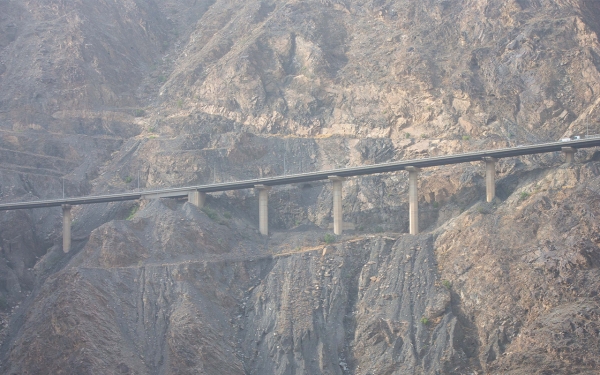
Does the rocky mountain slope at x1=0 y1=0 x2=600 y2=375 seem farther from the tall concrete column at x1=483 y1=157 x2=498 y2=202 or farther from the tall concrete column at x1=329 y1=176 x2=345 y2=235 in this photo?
the tall concrete column at x1=329 y1=176 x2=345 y2=235

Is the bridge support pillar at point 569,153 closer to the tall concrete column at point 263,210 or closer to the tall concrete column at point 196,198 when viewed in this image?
the tall concrete column at point 263,210

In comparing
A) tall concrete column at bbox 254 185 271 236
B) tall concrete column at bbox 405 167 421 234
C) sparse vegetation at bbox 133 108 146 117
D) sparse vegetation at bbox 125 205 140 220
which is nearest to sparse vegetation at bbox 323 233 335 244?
tall concrete column at bbox 405 167 421 234

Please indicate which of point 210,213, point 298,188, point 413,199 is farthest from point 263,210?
point 413,199

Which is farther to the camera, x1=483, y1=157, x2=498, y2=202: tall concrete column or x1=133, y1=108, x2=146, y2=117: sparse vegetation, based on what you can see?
x1=133, y1=108, x2=146, y2=117: sparse vegetation

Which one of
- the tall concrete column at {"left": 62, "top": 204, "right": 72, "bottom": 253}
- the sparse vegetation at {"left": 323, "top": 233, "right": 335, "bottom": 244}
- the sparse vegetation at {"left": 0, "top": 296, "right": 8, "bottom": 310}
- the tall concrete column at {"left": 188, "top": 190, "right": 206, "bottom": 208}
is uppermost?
the tall concrete column at {"left": 188, "top": 190, "right": 206, "bottom": 208}

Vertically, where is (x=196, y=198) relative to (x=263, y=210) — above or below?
above

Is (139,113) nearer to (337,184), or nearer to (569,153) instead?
(337,184)
